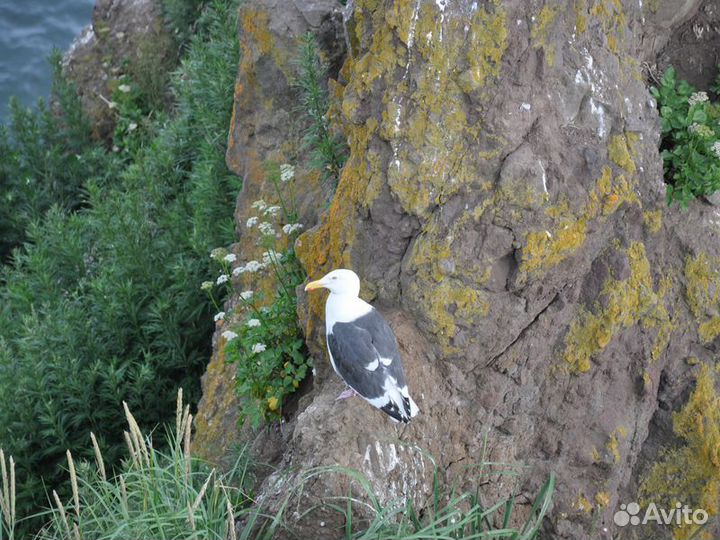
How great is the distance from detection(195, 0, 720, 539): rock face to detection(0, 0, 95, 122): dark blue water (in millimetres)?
10497

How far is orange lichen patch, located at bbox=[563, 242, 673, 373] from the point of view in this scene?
4.50m

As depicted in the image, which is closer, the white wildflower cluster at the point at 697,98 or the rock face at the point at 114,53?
the white wildflower cluster at the point at 697,98

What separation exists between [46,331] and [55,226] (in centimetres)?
121

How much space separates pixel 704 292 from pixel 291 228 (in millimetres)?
2295

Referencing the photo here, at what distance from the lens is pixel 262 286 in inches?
220

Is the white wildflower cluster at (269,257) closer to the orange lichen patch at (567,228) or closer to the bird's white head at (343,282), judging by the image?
the bird's white head at (343,282)

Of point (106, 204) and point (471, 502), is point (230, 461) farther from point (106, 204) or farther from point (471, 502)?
point (106, 204)

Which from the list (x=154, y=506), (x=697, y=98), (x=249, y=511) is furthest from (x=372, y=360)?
(x=697, y=98)

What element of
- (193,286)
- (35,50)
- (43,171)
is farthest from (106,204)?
(35,50)

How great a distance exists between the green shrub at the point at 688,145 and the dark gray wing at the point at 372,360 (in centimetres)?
185

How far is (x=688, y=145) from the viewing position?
4723mm

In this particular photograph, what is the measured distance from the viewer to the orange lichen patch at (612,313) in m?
4.50

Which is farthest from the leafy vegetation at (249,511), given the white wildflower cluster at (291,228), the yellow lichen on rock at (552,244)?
the white wildflower cluster at (291,228)

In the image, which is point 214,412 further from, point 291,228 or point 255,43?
point 255,43
